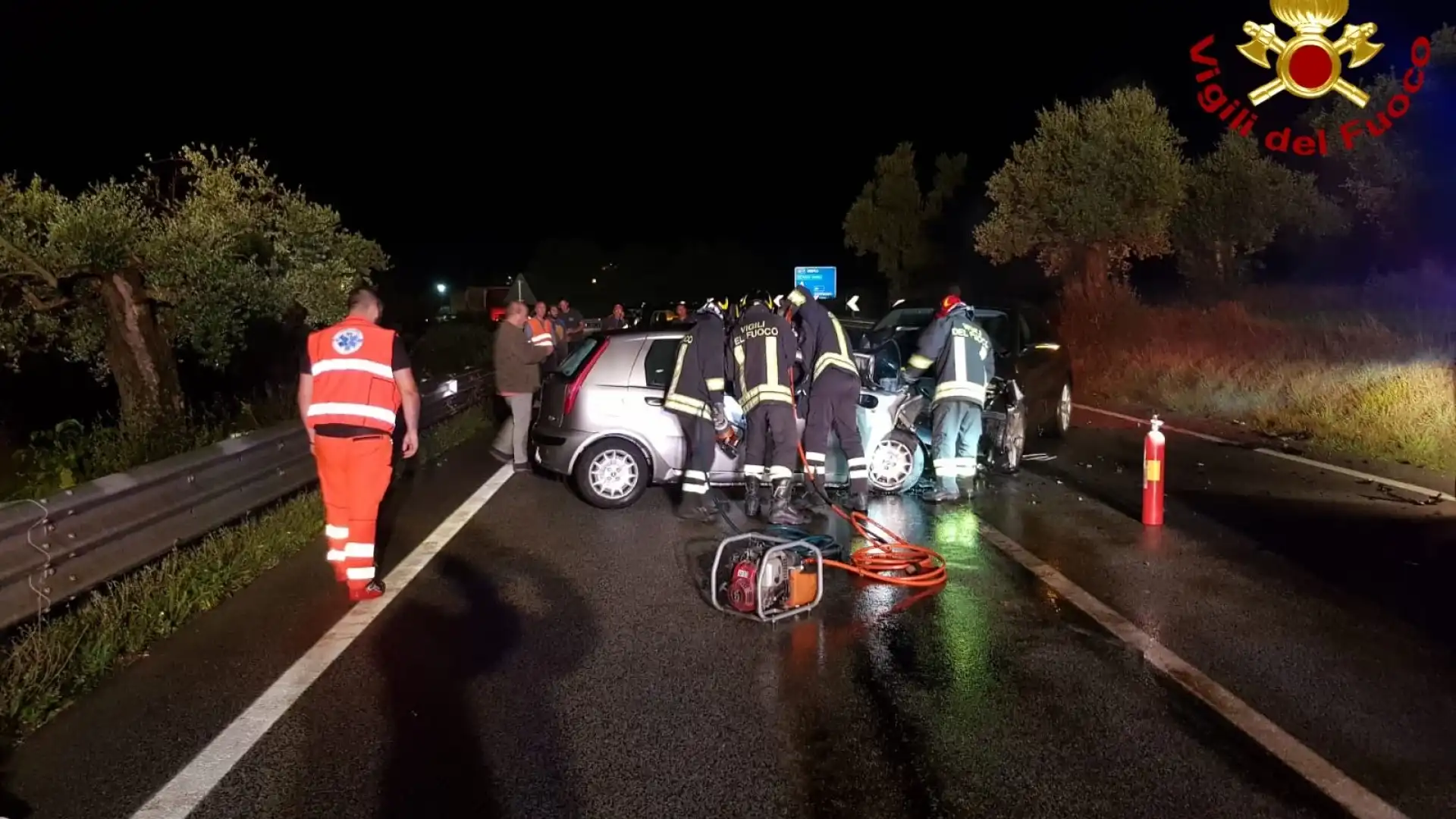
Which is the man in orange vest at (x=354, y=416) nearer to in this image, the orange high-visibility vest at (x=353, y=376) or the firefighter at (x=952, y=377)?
the orange high-visibility vest at (x=353, y=376)

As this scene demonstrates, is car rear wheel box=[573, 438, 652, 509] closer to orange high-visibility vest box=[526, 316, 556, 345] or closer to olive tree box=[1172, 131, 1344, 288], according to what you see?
orange high-visibility vest box=[526, 316, 556, 345]

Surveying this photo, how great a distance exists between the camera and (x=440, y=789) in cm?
411

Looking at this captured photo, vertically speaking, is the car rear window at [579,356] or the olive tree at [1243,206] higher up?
the olive tree at [1243,206]

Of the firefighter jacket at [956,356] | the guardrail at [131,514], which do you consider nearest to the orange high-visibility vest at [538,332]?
the guardrail at [131,514]

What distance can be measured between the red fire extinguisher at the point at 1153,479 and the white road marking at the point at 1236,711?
1581mm

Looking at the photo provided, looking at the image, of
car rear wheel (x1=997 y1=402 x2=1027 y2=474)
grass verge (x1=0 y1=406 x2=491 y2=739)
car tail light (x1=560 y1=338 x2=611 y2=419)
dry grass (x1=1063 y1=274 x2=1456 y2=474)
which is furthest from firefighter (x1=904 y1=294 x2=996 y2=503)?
dry grass (x1=1063 y1=274 x2=1456 y2=474)

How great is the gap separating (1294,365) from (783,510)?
1195cm

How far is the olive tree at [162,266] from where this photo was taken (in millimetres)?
12164

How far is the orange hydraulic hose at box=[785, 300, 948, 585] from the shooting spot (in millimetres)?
6844

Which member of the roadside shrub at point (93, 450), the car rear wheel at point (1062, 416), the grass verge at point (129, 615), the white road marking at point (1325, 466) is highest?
the roadside shrub at point (93, 450)

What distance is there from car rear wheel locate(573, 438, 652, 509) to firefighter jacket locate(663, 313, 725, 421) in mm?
650

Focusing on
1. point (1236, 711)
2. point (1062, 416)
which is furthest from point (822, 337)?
point (1062, 416)

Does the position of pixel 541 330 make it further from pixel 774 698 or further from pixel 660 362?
pixel 774 698

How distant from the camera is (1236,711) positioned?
478cm
